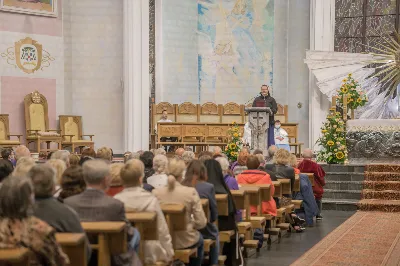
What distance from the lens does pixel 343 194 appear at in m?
14.0

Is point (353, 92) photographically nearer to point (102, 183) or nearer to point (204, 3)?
point (204, 3)

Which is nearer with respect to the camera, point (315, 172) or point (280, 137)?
point (315, 172)

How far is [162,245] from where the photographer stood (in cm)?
554

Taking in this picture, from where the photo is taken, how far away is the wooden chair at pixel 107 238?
14.7 feet

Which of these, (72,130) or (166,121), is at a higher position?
(166,121)

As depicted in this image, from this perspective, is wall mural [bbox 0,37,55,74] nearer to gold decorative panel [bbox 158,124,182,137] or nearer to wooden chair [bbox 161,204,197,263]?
gold decorative panel [bbox 158,124,182,137]

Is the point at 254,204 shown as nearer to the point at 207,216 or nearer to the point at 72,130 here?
the point at 207,216

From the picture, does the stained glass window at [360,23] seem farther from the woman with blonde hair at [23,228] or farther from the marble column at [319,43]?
the woman with blonde hair at [23,228]

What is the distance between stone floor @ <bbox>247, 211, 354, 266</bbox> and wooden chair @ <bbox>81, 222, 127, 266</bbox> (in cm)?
348

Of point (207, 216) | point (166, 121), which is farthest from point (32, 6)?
point (207, 216)

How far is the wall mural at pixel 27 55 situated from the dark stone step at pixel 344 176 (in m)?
7.91

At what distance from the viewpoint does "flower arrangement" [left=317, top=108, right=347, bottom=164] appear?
14852 mm

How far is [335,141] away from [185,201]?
957cm

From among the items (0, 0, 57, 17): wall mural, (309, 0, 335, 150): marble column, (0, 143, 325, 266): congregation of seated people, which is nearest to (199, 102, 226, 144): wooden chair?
(309, 0, 335, 150): marble column
